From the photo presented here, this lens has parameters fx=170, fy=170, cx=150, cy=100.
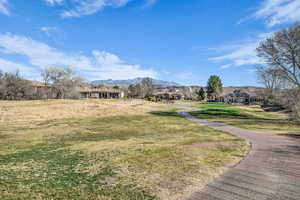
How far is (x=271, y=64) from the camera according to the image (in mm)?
20594

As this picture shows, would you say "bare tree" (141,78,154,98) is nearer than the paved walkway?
No

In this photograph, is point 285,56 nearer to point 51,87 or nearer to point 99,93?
point 51,87

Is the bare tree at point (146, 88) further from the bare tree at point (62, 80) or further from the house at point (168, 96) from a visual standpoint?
the bare tree at point (62, 80)

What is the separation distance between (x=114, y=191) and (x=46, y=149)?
5764 mm

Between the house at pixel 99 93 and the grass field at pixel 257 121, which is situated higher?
the house at pixel 99 93

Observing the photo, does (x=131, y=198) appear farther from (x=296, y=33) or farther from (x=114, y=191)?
(x=296, y=33)

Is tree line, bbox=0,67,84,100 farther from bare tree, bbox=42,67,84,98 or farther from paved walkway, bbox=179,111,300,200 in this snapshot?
paved walkway, bbox=179,111,300,200

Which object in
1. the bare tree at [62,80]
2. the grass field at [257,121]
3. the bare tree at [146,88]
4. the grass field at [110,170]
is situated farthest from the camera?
the bare tree at [146,88]

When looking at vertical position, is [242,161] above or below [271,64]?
below

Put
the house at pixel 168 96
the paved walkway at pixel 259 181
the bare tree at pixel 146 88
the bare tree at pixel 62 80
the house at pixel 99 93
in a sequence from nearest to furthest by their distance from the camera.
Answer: the paved walkway at pixel 259 181
the bare tree at pixel 62 80
the house at pixel 99 93
the bare tree at pixel 146 88
the house at pixel 168 96

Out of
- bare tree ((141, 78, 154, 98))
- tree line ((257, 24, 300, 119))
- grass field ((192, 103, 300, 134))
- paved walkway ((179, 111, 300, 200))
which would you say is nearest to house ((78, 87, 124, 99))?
bare tree ((141, 78, 154, 98))

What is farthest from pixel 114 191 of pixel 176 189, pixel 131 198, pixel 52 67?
pixel 52 67

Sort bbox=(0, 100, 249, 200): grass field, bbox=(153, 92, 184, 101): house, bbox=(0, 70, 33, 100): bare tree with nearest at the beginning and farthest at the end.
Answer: bbox=(0, 100, 249, 200): grass field < bbox=(0, 70, 33, 100): bare tree < bbox=(153, 92, 184, 101): house

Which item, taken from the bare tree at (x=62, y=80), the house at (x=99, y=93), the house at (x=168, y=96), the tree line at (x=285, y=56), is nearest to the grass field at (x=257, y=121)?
the tree line at (x=285, y=56)
